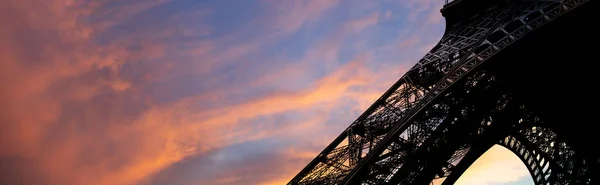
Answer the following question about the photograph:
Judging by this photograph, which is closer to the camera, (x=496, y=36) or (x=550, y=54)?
(x=496, y=36)

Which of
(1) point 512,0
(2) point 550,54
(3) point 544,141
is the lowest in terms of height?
(3) point 544,141

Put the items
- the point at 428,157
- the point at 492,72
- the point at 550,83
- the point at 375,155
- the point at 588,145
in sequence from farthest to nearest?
the point at 588,145, the point at 550,83, the point at 492,72, the point at 428,157, the point at 375,155

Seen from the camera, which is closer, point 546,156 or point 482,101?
point 482,101

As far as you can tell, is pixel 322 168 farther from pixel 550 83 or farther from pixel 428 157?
pixel 550 83

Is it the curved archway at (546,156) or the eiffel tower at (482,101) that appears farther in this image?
the curved archway at (546,156)

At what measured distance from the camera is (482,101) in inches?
919

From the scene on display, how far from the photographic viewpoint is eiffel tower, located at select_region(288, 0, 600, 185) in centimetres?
1986

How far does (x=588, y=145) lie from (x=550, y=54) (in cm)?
836

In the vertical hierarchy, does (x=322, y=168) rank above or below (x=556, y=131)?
below

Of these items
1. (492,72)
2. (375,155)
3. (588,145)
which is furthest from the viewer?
(588,145)

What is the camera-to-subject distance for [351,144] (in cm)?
2208

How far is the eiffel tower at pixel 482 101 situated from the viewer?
1986 cm

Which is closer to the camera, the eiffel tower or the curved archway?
the eiffel tower

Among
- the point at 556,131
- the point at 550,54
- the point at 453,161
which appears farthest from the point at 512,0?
the point at 556,131
